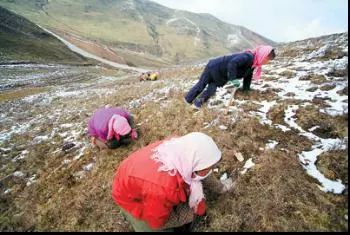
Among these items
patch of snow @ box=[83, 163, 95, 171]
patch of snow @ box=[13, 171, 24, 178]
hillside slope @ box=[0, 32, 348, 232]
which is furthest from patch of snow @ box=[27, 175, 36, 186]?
patch of snow @ box=[83, 163, 95, 171]

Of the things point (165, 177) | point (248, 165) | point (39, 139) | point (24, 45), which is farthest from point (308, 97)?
point (24, 45)

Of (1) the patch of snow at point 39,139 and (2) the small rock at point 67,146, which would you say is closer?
(2) the small rock at point 67,146

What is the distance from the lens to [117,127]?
7797 mm

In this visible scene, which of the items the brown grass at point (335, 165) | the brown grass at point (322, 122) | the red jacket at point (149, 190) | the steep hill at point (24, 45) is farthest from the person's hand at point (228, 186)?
the steep hill at point (24, 45)

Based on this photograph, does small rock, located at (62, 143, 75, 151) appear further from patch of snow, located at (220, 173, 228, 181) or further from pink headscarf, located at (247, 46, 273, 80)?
pink headscarf, located at (247, 46, 273, 80)

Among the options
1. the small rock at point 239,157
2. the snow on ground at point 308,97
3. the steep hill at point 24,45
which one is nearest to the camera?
the snow on ground at point 308,97

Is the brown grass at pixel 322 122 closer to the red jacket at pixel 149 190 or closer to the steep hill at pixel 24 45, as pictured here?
the red jacket at pixel 149 190

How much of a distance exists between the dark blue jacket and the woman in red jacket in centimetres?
520

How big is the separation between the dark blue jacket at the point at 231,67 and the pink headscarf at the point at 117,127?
3.44m

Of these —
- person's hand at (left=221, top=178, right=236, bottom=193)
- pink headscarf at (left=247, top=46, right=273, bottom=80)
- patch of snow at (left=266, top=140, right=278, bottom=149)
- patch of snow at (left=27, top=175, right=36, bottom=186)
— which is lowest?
patch of snow at (left=27, top=175, right=36, bottom=186)

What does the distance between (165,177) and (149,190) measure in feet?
0.98

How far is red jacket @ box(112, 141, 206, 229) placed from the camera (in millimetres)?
4012

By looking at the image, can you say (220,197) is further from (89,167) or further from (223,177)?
(89,167)

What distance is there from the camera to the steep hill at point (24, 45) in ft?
184
